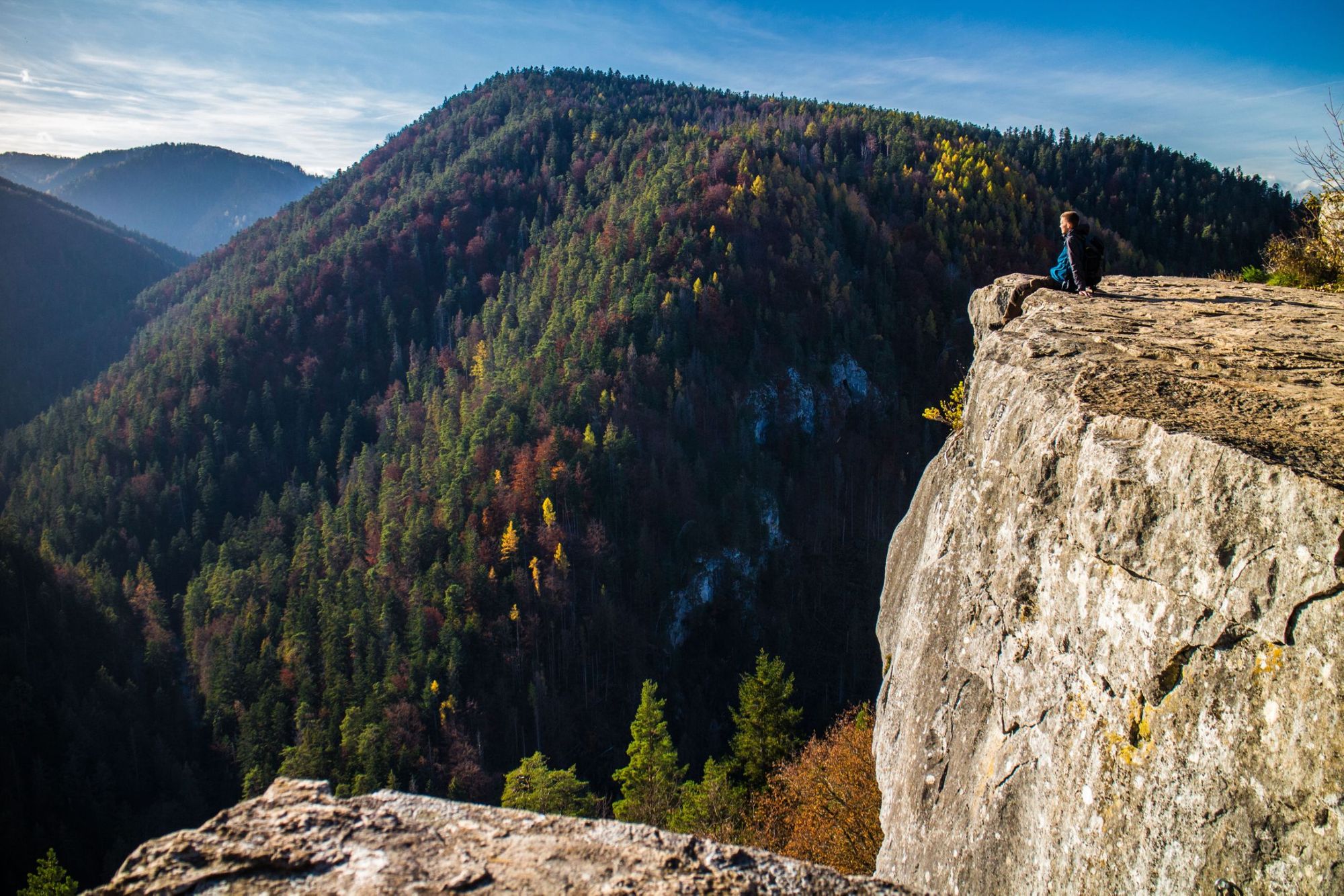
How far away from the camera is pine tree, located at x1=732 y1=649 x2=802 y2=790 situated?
35656 mm

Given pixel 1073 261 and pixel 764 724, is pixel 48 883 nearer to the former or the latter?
pixel 764 724

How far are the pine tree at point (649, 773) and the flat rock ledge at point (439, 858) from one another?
30533 mm

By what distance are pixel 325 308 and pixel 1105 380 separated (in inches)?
5424

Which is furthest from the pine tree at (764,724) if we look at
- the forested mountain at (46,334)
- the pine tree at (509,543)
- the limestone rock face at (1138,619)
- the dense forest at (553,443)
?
the forested mountain at (46,334)

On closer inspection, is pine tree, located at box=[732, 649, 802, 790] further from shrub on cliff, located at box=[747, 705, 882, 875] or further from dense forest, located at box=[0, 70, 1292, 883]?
dense forest, located at box=[0, 70, 1292, 883]

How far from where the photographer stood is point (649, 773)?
114 ft

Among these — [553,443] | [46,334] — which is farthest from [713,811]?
[46,334]

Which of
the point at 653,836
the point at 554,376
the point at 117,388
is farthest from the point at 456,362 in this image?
the point at 653,836

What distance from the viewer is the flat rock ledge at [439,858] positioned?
14.2 ft

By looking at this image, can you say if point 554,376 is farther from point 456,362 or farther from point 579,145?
point 579,145

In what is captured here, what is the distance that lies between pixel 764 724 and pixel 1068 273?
2845cm

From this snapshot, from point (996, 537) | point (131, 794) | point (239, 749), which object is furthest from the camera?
point (131, 794)

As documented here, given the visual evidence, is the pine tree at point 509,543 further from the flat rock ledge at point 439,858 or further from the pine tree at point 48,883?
the flat rock ledge at point 439,858

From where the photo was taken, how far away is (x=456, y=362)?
108500 millimetres
